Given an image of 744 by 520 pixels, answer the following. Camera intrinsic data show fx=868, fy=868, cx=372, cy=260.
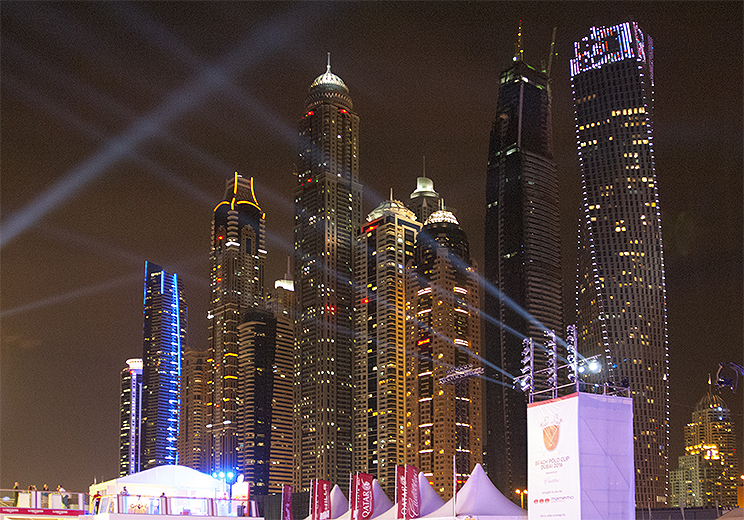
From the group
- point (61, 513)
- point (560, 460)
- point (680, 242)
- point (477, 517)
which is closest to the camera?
point (560, 460)

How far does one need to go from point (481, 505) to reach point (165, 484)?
1508 cm

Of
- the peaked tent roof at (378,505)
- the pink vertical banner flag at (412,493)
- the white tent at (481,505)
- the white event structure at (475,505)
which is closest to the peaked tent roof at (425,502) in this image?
the white event structure at (475,505)

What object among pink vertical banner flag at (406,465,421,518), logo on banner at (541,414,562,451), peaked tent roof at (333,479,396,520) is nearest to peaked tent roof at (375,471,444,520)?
pink vertical banner flag at (406,465,421,518)

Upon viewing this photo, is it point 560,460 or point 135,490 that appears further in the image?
point 135,490

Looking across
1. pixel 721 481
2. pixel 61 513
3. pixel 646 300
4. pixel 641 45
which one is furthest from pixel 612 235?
pixel 61 513

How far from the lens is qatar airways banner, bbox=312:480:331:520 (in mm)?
52875

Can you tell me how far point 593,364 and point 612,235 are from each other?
138 meters

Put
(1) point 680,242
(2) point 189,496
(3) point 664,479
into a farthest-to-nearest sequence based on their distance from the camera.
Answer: (3) point 664,479
(1) point 680,242
(2) point 189,496

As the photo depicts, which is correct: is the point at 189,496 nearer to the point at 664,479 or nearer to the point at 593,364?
the point at 593,364

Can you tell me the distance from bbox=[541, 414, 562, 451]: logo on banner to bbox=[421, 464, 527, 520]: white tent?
9.63 m

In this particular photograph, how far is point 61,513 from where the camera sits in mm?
34281

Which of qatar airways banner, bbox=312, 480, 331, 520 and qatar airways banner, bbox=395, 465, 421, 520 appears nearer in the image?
qatar airways banner, bbox=395, 465, 421, 520

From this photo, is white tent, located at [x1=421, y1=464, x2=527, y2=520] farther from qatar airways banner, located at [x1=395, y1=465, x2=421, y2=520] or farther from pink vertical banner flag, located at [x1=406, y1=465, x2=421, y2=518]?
qatar airways banner, located at [x1=395, y1=465, x2=421, y2=520]

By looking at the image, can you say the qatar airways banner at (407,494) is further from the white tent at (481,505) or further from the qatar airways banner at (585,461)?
Answer: the qatar airways banner at (585,461)
